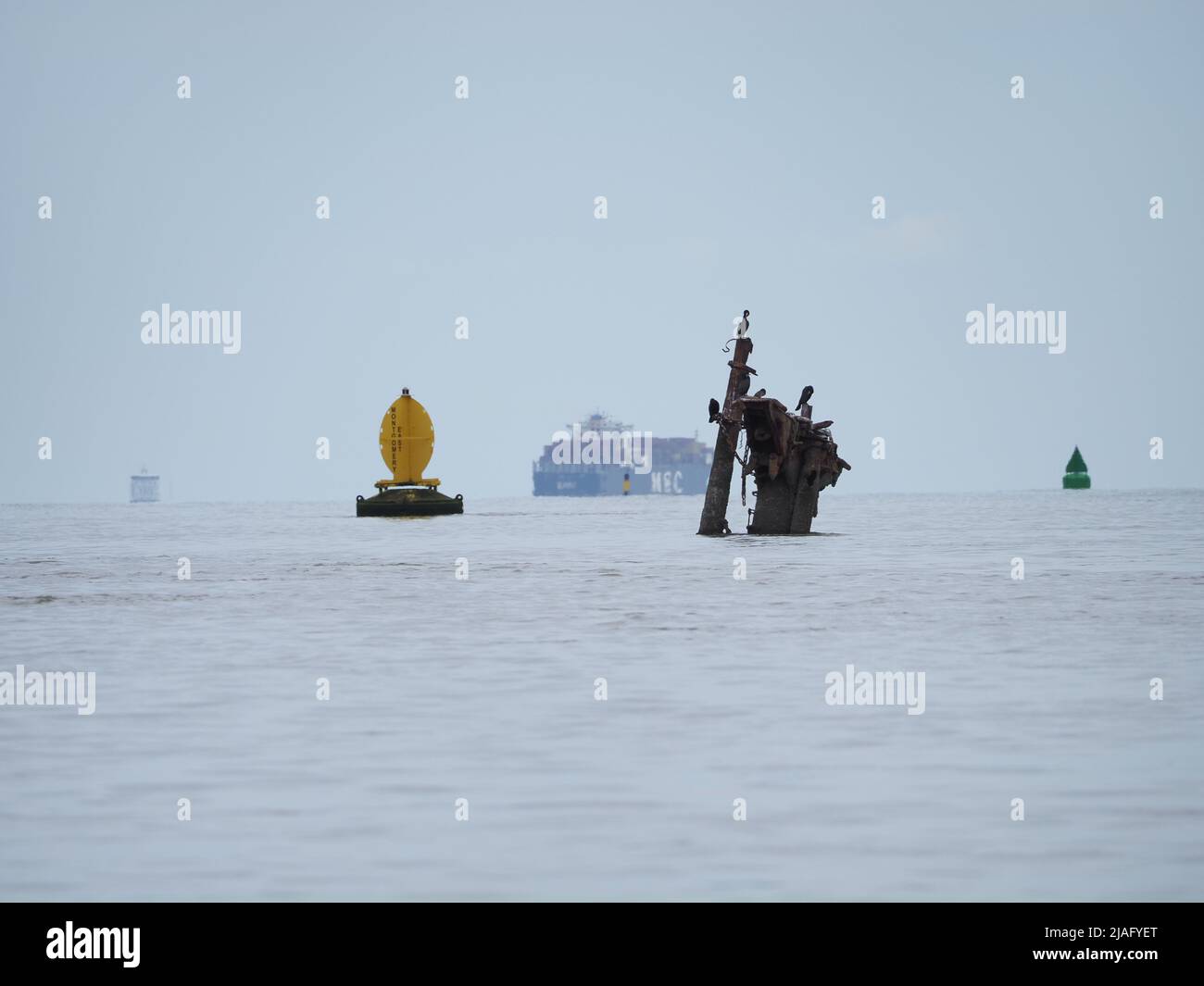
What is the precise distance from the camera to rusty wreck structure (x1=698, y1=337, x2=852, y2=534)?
4362 centimetres

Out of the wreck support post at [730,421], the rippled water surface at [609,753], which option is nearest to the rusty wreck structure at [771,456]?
the wreck support post at [730,421]

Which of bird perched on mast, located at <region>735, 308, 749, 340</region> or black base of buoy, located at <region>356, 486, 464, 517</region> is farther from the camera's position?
black base of buoy, located at <region>356, 486, 464, 517</region>

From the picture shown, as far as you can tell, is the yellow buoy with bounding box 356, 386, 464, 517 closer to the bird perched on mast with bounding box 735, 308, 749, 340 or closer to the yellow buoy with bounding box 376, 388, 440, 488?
the yellow buoy with bounding box 376, 388, 440, 488

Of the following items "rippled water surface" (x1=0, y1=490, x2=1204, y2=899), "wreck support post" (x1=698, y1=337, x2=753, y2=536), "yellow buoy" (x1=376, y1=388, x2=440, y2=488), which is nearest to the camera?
"rippled water surface" (x1=0, y1=490, x2=1204, y2=899)

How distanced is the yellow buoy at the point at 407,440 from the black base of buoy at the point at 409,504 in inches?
56.8

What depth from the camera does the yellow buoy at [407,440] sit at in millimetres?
80000

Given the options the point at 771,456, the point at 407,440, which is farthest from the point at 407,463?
the point at 771,456

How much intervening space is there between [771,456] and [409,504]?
42478mm

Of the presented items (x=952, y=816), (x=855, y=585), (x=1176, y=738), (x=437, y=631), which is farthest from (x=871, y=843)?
(x=855, y=585)

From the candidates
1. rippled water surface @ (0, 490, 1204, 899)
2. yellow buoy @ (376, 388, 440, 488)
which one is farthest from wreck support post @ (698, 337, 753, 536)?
yellow buoy @ (376, 388, 440, 488)

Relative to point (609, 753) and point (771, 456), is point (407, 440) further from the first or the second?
point (609, 753)

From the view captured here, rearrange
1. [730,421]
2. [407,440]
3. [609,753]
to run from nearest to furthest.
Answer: [609,753]
[730,421]
[407,440]

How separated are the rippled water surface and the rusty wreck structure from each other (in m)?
17.1

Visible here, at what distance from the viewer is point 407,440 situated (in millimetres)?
80500
